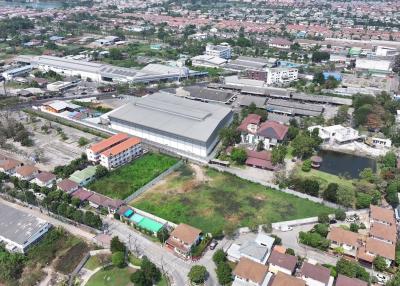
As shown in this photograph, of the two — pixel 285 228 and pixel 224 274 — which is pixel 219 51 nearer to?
pixel 285 228

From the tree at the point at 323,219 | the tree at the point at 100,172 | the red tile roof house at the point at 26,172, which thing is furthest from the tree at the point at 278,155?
the red tile roof house at the point at 26,172

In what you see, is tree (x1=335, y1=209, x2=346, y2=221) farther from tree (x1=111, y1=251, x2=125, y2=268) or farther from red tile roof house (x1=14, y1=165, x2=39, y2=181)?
red tile roof house (x1=14, y1=165, x2=39, y2=181)

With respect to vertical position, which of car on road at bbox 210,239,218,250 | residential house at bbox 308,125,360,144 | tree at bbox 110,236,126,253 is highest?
residential house at bbox 308,125,360,144

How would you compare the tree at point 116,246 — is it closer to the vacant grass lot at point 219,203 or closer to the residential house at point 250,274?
the vacant grass lot at point 219,203

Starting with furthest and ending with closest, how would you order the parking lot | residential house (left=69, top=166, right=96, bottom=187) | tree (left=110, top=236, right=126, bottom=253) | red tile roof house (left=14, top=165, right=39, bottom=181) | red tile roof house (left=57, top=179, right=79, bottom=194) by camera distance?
the parking lot, red tile roof house (left=14, top=165, right=39, bottom=181), residential house (left=69, top=166, right=96, bottom=187), red tile roof house (left=57, top=179, right=79, bottom=194), tree (left=110, top=236, right=126, bottom=253)

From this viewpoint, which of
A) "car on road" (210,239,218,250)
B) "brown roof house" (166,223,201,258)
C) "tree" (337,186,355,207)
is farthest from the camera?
"tree" (337,186,355,207)

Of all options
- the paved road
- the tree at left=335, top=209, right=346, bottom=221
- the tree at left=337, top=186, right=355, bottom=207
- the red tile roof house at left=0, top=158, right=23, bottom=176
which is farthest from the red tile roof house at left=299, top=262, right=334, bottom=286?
the red tile roof house at left=0, top=158, right=23, bottom=176

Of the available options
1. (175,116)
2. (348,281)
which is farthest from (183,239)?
(175,116)
